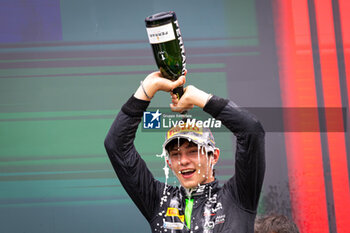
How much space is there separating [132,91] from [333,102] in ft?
3.71

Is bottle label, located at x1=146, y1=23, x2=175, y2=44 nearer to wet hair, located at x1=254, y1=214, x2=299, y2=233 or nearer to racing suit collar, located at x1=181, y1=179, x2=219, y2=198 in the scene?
racing suit collar, located at x1=181, y1=179, x2=219, y2=198

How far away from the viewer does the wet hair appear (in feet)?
7.13

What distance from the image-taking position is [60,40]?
3.12 metres

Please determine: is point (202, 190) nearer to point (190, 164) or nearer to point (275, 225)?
point (190, 164)

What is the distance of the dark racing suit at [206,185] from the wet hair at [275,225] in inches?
10.1

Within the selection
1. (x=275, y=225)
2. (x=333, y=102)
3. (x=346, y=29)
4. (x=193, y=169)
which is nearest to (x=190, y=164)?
(x=193, y=169)

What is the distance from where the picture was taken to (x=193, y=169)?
203 cm

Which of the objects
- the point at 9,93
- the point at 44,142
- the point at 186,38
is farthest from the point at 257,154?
the point at 9,93

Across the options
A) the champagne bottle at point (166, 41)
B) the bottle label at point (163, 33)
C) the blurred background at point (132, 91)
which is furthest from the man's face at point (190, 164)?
the blurred background at point (132, 91)

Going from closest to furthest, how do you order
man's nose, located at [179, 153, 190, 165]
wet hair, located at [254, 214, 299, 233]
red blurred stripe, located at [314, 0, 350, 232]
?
man's nose, located at [179, 153, 190, 165] < wet hair, located at [254, 214, 299, 233] < red blurred stripe, located at [314, 0, 350, 232]

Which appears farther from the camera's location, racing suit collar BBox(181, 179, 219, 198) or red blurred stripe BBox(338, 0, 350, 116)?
red blurred stripe BBox(338, 0, 350, 116)

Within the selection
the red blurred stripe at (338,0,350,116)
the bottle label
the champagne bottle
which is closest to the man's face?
the champagne bottle

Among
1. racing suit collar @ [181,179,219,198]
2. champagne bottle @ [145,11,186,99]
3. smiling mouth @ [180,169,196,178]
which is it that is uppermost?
champagne bottle @ [145,11,186,99]

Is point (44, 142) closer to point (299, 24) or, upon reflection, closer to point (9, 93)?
point (9, 93)
